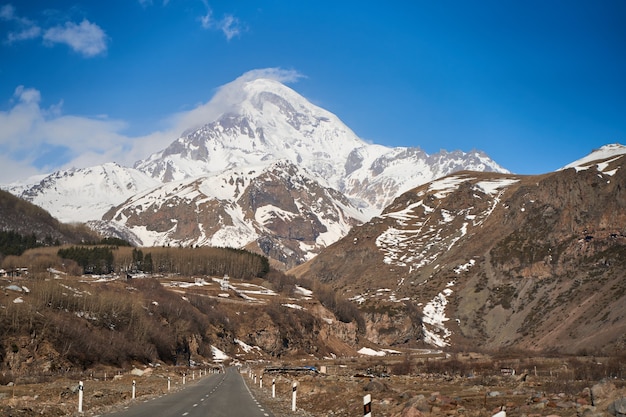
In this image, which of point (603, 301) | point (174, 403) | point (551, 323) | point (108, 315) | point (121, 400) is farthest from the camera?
point (551, 323)

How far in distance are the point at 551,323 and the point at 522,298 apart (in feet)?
98.1

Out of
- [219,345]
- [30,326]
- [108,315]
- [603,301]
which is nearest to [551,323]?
[603,301]

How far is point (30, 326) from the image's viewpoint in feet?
263

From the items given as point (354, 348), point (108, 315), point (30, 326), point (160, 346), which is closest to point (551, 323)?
point (354, 348)

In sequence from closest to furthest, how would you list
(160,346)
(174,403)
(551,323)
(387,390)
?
(174,403)
(387,390)
(160,346)
(551,323)

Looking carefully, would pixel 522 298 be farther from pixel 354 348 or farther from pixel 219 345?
pixel 219 345

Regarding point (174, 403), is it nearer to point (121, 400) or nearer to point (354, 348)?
point (121, 400)

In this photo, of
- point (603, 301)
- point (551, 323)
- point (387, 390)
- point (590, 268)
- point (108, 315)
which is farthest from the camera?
point (590, 268)

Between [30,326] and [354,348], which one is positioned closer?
[30,326]

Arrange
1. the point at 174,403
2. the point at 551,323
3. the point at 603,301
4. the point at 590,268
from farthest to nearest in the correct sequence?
the point at 590,268
the point at 551,323
the point at 603,301
the point at 174,403

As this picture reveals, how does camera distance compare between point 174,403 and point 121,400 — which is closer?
point 174,403

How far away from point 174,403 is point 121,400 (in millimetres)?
4369

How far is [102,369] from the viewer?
272ft

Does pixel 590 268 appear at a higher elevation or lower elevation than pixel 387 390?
higher
